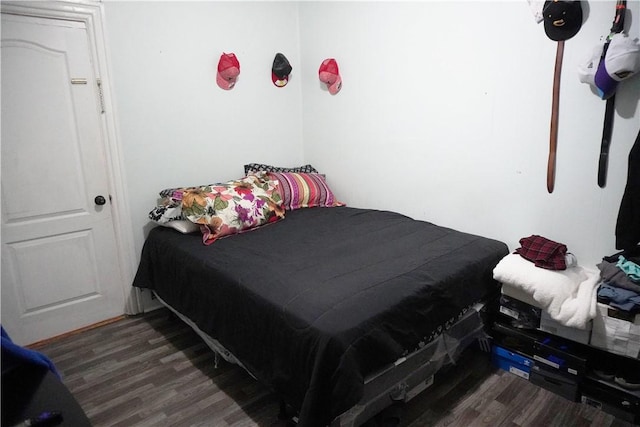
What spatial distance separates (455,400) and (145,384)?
5.37 feet

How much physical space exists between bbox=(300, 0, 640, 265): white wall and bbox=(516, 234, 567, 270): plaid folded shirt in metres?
0.15

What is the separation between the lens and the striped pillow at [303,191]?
2941 millimetres

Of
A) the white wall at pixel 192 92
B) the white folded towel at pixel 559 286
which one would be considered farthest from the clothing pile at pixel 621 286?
the white wall at pixel 192 92

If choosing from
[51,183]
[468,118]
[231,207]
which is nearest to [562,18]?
[468,118]

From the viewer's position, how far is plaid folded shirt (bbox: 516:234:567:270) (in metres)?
1.87

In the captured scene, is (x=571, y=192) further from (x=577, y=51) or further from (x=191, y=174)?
(x=191, y=174)

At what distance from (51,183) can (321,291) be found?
1.92 metres

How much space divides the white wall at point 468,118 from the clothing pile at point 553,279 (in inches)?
6.9

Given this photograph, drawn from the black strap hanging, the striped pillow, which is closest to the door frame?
the striped pillow

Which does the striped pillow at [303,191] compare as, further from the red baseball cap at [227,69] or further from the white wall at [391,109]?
the red baseball cap at [227,69]

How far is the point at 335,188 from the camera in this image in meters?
3.36

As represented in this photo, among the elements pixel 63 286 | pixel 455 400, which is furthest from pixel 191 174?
pixel 455 400

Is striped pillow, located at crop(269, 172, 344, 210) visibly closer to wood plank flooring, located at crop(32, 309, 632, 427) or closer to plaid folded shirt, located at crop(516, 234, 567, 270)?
wood plank flooring, located at crop(32, 309, 632, 427)

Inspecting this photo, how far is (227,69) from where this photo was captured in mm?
2828
